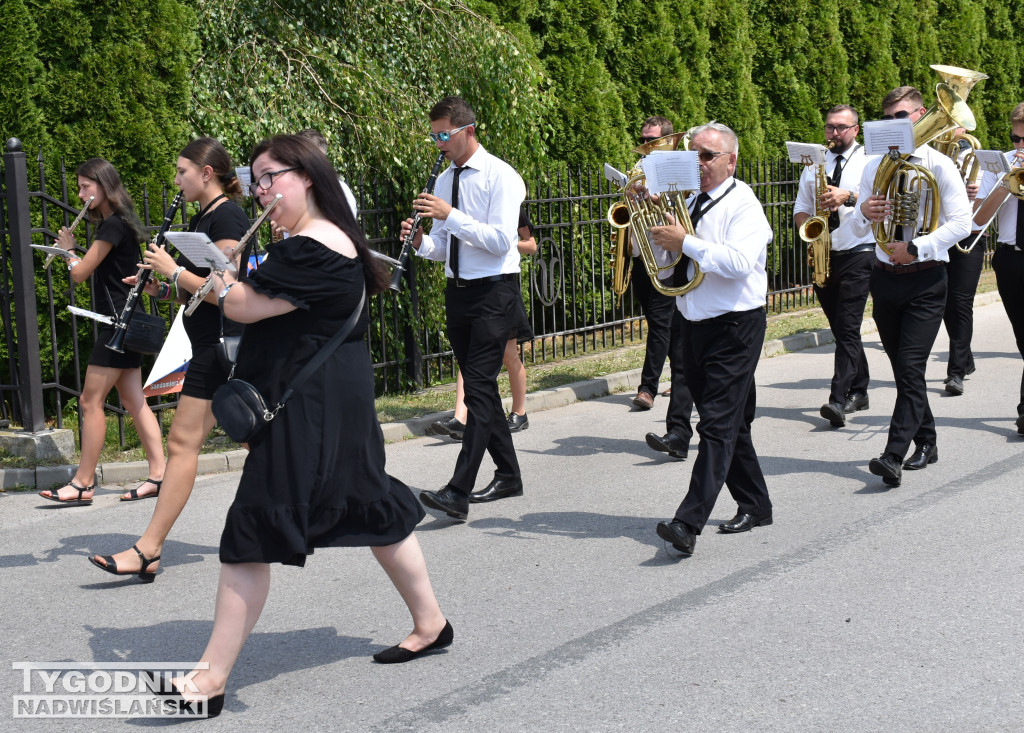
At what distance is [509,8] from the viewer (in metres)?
11.9

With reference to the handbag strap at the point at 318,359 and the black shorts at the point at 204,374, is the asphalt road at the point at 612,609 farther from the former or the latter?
the handbag strap at the point at 318,359

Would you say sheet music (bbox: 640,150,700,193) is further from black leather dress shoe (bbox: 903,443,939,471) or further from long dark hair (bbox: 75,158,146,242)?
long dark hair (bbox: 75,158,146,242)

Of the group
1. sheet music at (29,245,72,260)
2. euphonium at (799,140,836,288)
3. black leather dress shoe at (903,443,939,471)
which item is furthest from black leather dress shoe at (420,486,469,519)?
euphonium at (799,140,836,288)

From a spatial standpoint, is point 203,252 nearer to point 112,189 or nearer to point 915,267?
point 112,189

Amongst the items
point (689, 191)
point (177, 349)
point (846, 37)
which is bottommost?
point (177, 349)

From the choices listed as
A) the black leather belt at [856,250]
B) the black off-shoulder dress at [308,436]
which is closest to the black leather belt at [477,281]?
the black off-shoulder dress at [308,436]

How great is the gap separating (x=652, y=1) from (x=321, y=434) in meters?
10.4

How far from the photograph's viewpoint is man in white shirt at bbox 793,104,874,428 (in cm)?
834

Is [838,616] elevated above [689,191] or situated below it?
below

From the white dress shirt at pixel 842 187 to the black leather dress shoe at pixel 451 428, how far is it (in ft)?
8.89

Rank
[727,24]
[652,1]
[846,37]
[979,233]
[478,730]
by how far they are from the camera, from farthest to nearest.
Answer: [846,37] < [727,24] < [652,1] < [979,233] < [478,730]

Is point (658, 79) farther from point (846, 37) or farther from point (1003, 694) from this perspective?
point (1003, 694)

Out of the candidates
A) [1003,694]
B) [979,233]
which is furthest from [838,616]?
[979,233]

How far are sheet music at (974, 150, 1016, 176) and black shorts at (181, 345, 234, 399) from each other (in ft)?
17.0
